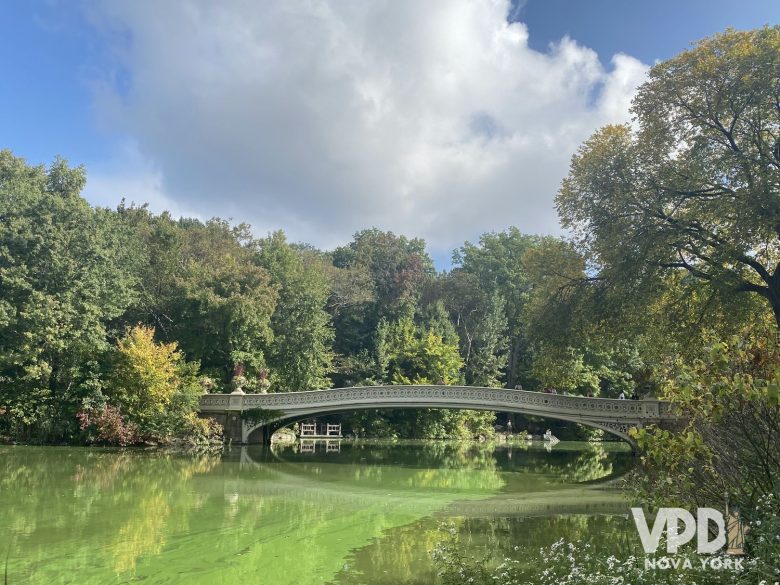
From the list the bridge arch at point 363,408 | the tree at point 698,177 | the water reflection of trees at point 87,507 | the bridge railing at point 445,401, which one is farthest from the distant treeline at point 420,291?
the water reflection of trees at point 87,507

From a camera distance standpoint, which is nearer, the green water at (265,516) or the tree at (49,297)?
the green water at (265,516)

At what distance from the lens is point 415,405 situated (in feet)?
67.9

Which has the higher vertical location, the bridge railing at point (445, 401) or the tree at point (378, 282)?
the tree at point (378, 282)

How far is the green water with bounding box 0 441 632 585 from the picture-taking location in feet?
18.6

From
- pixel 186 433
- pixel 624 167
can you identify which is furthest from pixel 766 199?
pixel 186 433

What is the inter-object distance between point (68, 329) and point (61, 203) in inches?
154

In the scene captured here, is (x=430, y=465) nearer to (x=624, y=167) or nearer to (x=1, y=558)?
(x=624, y=167)

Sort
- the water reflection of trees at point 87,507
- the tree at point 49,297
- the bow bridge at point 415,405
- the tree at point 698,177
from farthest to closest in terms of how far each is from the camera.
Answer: the bow bridge at point 415,405
the tree at point 49,297
the tree at point 698,177
the water reflection of trees at point 87,507

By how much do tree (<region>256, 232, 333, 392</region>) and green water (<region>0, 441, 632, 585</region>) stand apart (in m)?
10.1

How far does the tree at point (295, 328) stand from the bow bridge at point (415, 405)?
12.0 feet

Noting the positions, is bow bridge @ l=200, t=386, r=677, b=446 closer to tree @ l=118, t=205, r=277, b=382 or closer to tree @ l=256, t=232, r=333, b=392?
tree @ l=118, t=205, r=277, b=382

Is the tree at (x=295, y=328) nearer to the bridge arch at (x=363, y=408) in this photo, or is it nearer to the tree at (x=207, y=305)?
the tree at (x=207, y=305)

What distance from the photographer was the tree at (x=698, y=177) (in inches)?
427

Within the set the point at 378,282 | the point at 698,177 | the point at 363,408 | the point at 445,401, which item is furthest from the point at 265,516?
the point at 378,282
